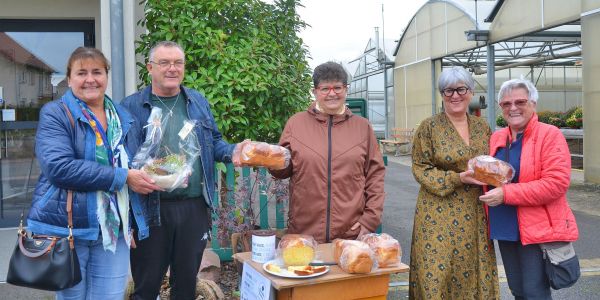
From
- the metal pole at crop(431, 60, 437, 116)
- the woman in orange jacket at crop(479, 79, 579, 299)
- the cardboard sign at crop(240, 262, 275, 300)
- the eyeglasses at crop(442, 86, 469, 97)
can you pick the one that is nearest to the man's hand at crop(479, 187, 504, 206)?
the woman in orange jacket at crop(479, 79, 579, 299)

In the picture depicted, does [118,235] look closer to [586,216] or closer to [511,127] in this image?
[511,127]

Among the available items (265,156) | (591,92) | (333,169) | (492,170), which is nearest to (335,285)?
(333,169)

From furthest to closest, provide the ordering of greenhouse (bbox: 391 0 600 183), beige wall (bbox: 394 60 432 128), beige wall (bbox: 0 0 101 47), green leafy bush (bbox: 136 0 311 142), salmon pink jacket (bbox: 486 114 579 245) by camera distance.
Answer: beige wall (bbox: 394 60 432 128) → greenhouse (bbox: 391 0 600 183) → beige wall (bbox: 0 0 101 47) → green leafy bush (bbox: 136 0 311 142) → salmon pink jacket (bbox: 486 114 579 245)

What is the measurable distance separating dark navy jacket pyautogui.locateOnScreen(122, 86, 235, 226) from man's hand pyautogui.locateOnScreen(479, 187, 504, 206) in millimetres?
1511

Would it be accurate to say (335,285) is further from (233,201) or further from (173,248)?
(233,201)

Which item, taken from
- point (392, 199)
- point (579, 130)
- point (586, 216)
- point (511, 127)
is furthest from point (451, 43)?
point (511, 127)

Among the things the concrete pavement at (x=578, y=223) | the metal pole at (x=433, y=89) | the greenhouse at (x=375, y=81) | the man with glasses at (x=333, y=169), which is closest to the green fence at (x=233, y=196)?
the concrete pavement at (x=578, y=223)

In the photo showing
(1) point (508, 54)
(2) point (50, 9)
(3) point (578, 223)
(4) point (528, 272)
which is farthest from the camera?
(1) point (508, 54)

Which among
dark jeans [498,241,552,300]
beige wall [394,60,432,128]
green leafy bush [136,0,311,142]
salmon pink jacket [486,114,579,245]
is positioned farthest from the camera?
beige wall [394,60,432,128]

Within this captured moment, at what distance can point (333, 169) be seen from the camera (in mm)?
2885

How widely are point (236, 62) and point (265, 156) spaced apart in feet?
6.52

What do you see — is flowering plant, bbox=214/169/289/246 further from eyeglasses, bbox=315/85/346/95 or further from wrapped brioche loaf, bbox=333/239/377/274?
wrapped brioche loaf, bbox=333/239/377/274

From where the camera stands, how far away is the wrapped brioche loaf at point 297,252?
8.42ft

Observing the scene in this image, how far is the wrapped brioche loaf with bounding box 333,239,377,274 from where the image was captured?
246cm
